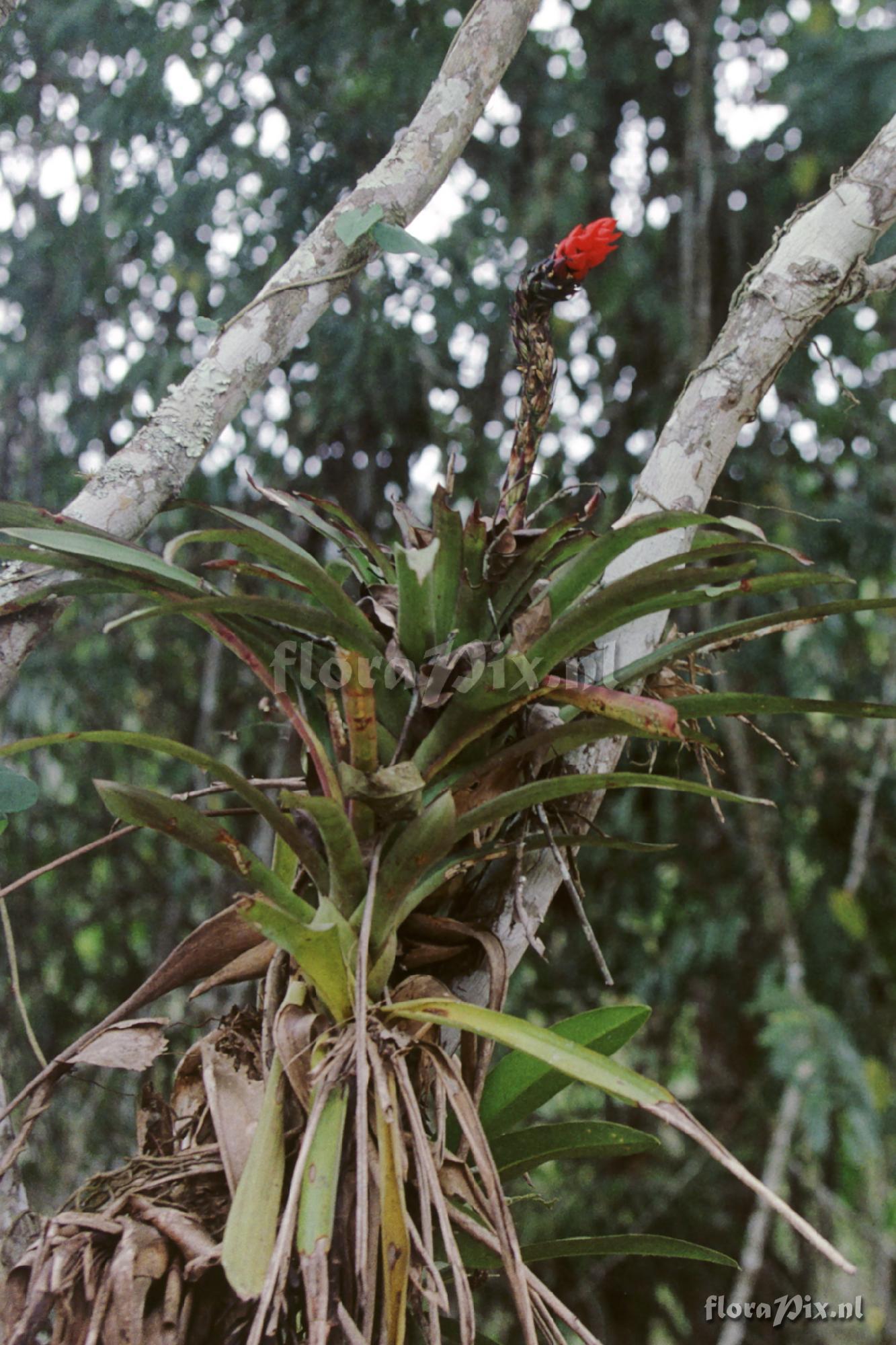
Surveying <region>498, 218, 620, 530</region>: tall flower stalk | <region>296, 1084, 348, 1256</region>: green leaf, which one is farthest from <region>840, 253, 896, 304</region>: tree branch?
<region>296, 1084, 348, 1256</region>: green leaf

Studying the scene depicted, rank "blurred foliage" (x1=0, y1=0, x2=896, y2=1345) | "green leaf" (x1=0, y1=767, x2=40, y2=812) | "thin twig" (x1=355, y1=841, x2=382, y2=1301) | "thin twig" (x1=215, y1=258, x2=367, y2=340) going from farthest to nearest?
"blurred foliage" (x1=0, y1=0, x2=896, y2=1345)
"thin twig" (x1=215, y1=258, x2=367, y2=340)
"green leaf" (x1=0, y1=767, x2=40, y2=812)
"thin twig" (x1=355, y1=841, x2=382, y2=1301)

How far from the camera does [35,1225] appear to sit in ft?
2.18

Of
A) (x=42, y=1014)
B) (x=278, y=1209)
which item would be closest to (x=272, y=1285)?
(x=278, y=1209)

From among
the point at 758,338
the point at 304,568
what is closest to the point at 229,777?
the point at 304,568

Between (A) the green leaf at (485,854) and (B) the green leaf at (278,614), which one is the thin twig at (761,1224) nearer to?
(A) the green leaf at (485,854)

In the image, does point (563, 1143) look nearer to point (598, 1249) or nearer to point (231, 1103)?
point (598, 1249)

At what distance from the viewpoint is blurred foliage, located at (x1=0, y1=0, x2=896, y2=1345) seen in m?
1.94

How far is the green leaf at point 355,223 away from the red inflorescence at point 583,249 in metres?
0.16

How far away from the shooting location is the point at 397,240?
823 millimetres

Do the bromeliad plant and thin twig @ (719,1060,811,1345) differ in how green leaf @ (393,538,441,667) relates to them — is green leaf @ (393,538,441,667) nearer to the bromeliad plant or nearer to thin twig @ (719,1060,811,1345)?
the bromeliad plant

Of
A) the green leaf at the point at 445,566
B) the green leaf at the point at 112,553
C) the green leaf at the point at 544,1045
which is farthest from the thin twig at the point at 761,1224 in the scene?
the green leaf at the point at 112,553

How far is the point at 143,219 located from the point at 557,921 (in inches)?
→ 69.0

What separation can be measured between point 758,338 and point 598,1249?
0.71m

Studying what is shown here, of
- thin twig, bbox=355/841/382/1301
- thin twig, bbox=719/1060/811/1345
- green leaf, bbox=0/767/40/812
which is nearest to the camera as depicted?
thin twig, bbox=355/841/382/1301
